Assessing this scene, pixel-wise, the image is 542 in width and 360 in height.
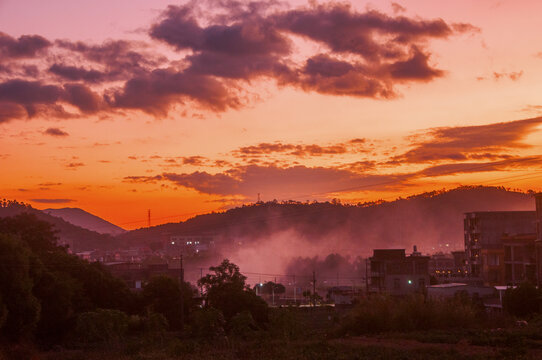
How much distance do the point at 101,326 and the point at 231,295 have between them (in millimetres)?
11850

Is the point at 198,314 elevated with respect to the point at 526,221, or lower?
lower

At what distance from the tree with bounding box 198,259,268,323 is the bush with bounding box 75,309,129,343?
9.60 meters

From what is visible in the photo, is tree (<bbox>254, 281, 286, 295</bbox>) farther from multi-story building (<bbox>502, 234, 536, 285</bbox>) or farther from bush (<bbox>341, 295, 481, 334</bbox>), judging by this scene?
bush (<bbox>341, 295, 481, 334</bbox>)

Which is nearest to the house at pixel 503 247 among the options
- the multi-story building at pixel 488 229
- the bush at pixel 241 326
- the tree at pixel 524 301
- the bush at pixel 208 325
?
the multi-story building at pixel 488 229

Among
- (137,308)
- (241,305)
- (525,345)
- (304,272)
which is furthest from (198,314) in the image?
(304,272)

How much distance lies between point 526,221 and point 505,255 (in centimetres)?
1496

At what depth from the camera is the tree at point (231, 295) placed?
1746 inches

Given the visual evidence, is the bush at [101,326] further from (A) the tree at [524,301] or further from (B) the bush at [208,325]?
(A) the tree at [524,301]

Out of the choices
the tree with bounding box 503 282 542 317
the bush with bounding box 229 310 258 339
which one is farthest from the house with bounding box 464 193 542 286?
the bush with bounding box 229 310 258 339

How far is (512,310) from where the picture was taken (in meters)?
40.4

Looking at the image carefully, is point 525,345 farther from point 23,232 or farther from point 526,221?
point 526,221

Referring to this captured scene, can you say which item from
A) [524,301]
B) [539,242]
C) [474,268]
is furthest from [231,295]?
[474,268]

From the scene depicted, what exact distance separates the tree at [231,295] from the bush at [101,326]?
9.60 metres

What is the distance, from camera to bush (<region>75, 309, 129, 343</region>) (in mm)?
34344
